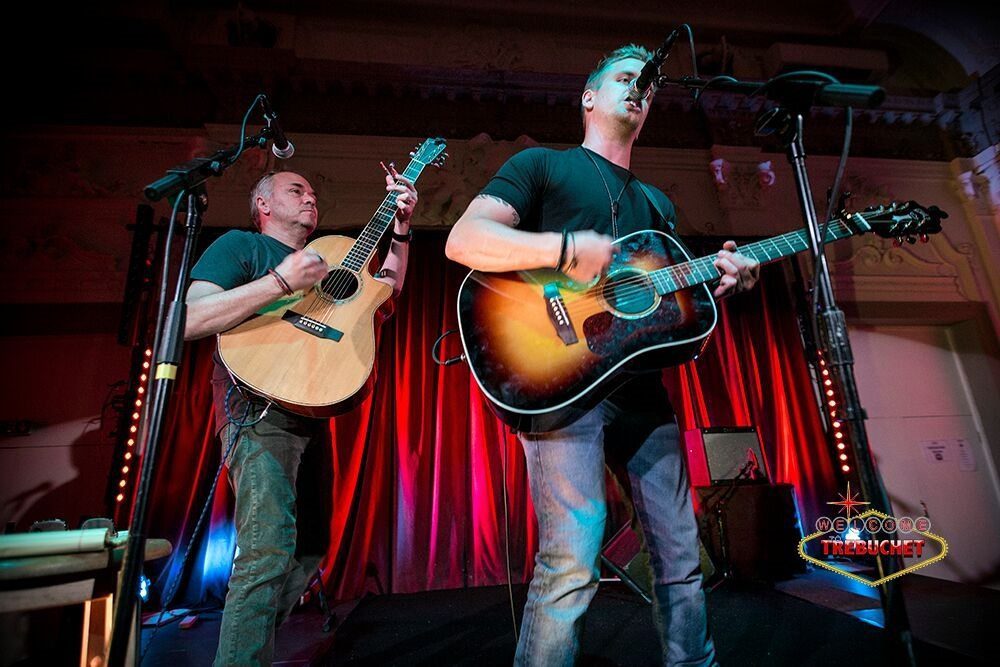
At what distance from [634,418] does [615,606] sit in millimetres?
2398

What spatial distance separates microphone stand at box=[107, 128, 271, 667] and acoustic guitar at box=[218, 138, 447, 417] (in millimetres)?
546

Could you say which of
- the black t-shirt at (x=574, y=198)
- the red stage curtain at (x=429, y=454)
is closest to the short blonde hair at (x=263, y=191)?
the black t-shirt at (x=574, y=198)

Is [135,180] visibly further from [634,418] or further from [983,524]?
[983,524]

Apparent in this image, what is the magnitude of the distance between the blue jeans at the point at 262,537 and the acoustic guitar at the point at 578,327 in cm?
89

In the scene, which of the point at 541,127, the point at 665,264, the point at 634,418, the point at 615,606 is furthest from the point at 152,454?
the point at 541,127

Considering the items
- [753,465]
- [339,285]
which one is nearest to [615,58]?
[339,285]

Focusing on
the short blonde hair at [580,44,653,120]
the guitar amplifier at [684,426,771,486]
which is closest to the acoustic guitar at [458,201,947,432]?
the short blonde hair at [580,44,653,120]

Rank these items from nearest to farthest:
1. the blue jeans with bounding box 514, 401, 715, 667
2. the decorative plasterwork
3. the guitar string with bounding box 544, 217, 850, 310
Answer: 1. the blue jeans with bounding box 514, 401, 715, 667
2. the guitar string with bounding box 544, 217, 850, 310
3. the decorative plasterwork

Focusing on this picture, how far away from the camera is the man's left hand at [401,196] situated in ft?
8.50

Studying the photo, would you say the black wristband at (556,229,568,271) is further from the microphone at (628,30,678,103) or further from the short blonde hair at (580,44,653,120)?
the short blonde hair at (580,44,653,120)

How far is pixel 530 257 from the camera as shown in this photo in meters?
1.50

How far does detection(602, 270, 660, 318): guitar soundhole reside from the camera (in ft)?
5.78

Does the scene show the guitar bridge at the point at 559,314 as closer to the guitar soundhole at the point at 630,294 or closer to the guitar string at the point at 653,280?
the guitar string at the point at 653,280

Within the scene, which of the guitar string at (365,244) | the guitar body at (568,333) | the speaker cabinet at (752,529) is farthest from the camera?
the speaker cabinet at (752,529)
